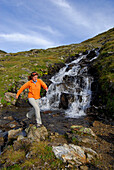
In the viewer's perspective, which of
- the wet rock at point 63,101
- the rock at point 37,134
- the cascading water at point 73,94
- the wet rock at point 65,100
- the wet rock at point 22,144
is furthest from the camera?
the wet rock at point 63,101

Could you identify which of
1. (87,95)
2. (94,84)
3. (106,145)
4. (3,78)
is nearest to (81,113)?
(87,95)

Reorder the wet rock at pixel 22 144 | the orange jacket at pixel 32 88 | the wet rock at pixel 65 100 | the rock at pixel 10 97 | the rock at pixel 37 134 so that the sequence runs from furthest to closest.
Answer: the rock at pixel 10 97, the wet rock at pixel 65 100, the orange jacket at pixel 32 88, the rock at pixel 37 134, the wet rock at pixel 22 144

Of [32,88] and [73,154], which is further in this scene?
[32,88]

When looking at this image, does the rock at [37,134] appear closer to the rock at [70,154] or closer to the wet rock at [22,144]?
the wet rock at [22,144]

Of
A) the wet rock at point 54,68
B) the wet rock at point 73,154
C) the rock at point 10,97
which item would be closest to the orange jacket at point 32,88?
the wet rock at point 73,154

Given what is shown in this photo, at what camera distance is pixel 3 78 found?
2239 cm

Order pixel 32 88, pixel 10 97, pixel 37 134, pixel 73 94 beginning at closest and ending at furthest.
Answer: pixel 37 134, pixel 32 88, pixel 73 94, pixel 10 97

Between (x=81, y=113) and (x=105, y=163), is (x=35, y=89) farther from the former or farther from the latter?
(x=81, y=113)

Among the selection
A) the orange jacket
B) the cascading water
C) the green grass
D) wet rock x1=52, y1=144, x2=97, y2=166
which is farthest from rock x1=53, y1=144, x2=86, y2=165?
the cascading water

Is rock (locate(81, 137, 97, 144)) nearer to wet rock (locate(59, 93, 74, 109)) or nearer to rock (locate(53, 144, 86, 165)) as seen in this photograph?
rock (locate(53, 144, 86, 165))

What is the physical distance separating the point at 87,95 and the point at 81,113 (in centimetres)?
317

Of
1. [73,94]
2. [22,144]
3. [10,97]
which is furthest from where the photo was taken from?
[10,97]

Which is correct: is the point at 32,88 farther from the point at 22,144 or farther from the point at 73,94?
the point at 73,94

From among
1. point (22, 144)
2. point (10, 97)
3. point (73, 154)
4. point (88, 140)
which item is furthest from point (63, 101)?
point (73, 154)
